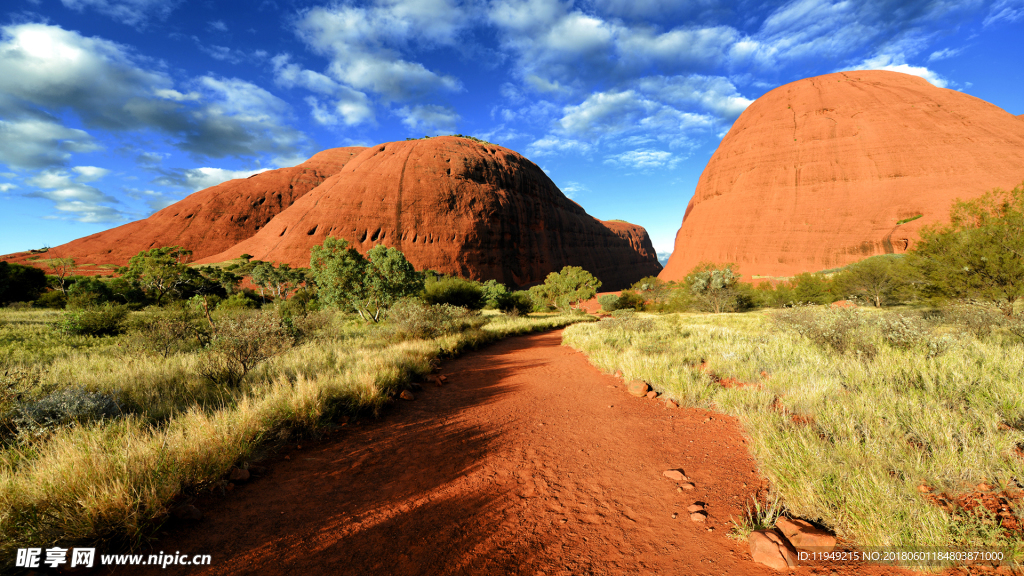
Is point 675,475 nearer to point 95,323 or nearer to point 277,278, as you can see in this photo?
point 95,323

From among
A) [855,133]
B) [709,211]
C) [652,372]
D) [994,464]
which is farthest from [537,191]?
[994,464]

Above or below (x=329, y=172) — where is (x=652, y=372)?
below

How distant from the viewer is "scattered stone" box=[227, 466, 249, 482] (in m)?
3.38

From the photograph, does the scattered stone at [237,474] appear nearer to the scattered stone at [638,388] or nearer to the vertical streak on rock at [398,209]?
the scattered stone at [638,388]

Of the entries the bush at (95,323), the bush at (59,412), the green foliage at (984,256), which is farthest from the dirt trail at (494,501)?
the bush at (95,323)

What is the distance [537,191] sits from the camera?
63938mm

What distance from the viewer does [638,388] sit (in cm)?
630

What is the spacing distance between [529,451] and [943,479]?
3524mm

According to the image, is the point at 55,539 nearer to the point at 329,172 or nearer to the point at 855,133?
the point at 855,133

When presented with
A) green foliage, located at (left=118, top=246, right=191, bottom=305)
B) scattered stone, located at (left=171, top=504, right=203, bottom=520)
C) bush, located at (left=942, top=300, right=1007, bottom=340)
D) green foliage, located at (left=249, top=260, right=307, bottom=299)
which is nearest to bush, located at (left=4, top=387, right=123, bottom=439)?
scattered stone, located at (left=171, top=504, right=203, bottom=520)

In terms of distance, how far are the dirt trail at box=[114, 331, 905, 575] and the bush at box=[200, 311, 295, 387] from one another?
11.7ft

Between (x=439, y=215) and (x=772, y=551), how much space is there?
173ft

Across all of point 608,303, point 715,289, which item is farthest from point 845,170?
point 608,303

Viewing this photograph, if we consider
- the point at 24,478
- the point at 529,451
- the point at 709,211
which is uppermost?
the point at 709,211
